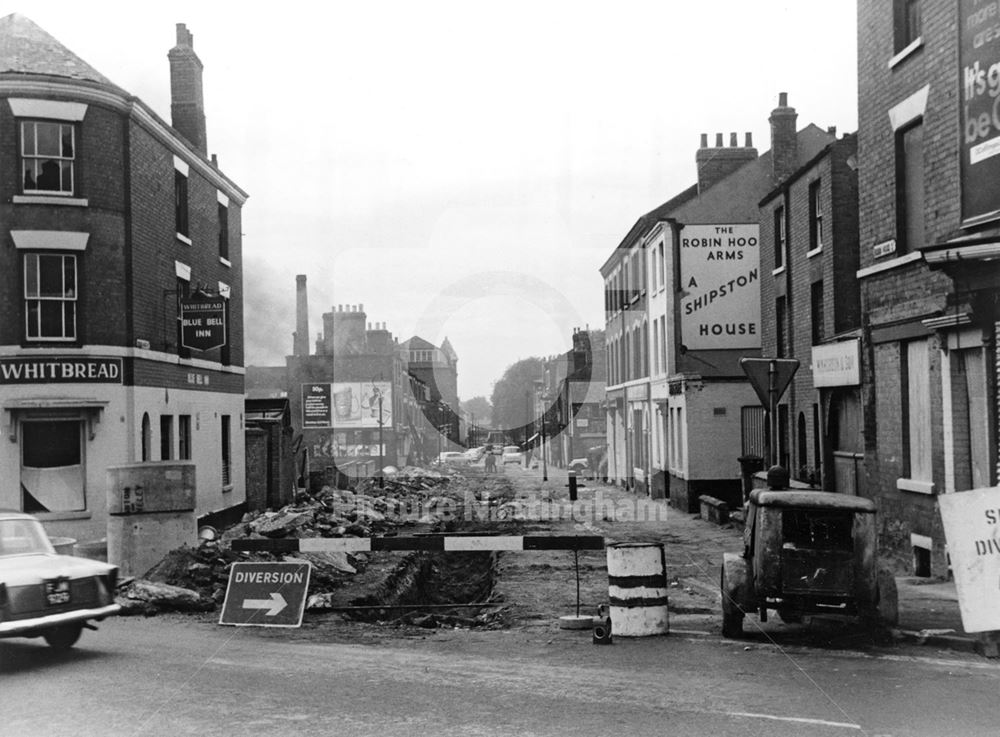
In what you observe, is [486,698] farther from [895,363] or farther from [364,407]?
[364,407]

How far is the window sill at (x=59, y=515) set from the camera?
19312 millimetres

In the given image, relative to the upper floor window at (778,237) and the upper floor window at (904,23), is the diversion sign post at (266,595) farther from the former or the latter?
the upper floor window at (778,237)

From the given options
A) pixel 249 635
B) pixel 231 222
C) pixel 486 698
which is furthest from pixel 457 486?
pixel 486 698

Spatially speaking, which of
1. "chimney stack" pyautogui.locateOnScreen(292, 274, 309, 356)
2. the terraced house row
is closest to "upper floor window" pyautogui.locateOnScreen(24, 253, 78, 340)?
the terraced house row

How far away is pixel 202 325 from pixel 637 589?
15.7m

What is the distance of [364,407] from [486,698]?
67.1m

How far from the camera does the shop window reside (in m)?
19.5

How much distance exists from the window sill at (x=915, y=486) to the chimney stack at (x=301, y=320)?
171ft

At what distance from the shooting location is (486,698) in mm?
7773

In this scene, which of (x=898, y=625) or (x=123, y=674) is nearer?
(x=123, y=674)

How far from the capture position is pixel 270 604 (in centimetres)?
1150

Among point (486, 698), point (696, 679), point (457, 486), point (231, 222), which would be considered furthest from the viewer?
point (457, 486)

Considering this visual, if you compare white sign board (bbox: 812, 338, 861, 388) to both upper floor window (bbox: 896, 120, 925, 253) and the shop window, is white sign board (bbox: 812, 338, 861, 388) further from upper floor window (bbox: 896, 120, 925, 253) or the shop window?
the shop window

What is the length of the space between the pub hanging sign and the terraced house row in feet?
42.1
